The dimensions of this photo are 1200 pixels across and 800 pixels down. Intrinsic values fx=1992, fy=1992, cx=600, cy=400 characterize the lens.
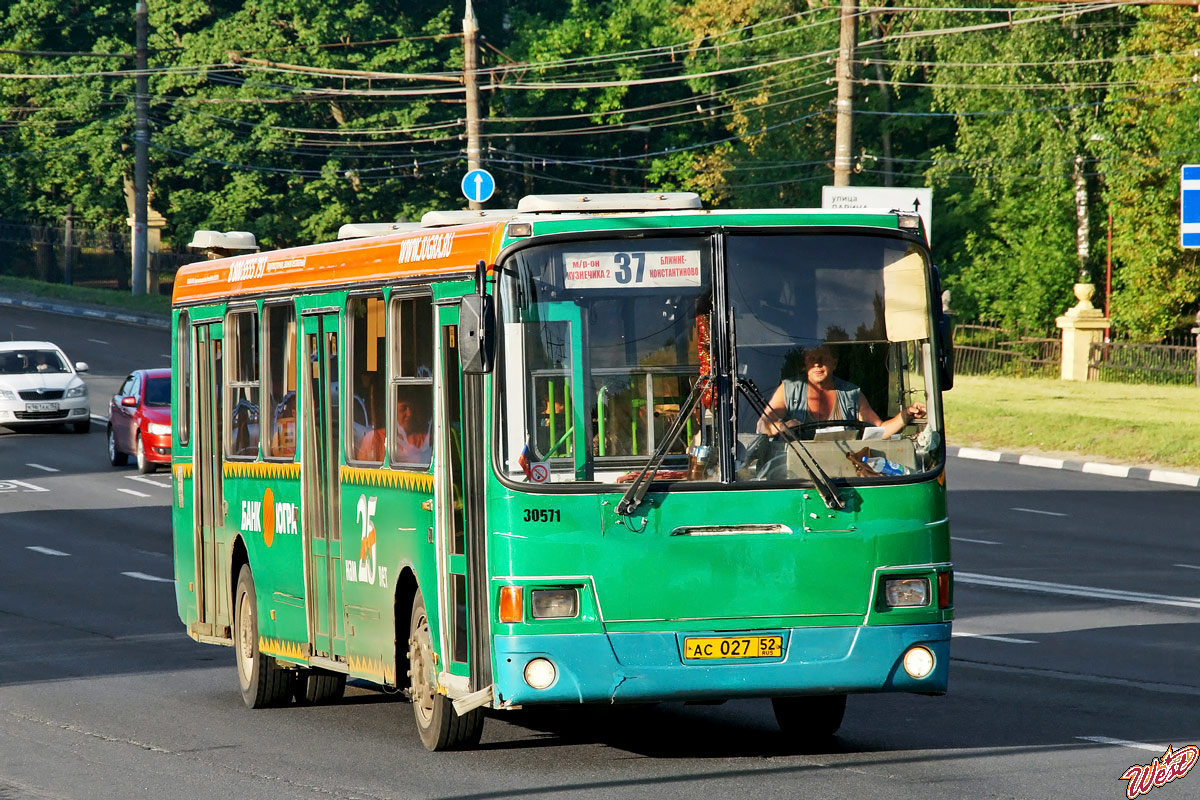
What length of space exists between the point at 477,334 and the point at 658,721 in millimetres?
3312

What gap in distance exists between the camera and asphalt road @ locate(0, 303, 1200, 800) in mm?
9195

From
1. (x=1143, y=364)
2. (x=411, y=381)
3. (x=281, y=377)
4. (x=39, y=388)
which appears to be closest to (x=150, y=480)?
(x=39, y=388)

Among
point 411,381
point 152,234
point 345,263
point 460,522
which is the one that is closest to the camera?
point 460,522

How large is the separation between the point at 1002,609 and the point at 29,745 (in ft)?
28.9

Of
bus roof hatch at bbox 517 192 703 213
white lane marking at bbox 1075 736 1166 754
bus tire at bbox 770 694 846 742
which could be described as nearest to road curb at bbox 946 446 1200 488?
white lane marking at bbox 1075 736 1166 754

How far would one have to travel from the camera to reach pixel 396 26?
234 feet

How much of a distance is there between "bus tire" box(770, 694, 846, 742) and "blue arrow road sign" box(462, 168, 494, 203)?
71.2 ft

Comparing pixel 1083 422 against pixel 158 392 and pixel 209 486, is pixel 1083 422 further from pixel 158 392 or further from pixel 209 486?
pixel 209 486

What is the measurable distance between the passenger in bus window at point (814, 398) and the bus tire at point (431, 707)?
211 cm

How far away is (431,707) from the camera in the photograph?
33.4 feet

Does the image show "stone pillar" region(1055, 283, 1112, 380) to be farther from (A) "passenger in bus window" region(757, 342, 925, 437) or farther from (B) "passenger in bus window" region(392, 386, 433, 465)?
(A) "passenger in bus window" region(757, 342, 925, 437)

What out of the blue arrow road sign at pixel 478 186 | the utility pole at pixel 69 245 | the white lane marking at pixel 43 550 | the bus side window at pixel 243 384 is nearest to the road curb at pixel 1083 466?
the blue arrow road sign at pixel 478 186

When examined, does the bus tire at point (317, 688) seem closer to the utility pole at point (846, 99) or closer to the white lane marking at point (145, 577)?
the white lane marking at point (145, 577)

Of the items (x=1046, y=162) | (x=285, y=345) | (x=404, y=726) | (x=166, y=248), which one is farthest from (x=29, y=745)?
(x=166, y=248)
